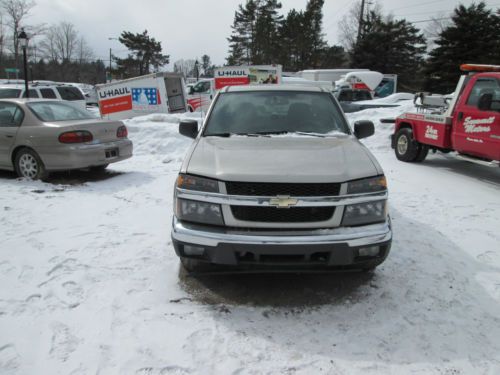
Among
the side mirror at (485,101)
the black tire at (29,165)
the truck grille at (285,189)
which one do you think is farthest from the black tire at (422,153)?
the black tire at (29,165)

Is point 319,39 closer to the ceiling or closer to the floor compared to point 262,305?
closer to the ceiling

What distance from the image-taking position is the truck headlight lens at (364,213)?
3057 mm

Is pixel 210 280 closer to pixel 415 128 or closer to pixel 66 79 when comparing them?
pixel 415 128

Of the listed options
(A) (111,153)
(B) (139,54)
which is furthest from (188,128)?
(B) (139,54)

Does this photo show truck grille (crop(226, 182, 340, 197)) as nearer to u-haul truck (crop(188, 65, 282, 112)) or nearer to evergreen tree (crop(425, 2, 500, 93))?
u-haul truck (crop(188, 65, 282, 112))

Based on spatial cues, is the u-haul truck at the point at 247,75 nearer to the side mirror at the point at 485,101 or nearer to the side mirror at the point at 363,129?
the side mirror at the point at 485,101

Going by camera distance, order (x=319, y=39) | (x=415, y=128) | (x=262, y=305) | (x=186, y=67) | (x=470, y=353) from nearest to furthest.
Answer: (x=470, y=353) → (x=262, y=305) → (x=415, y=128) → (x=319, y=39) → (x=186, y=67)

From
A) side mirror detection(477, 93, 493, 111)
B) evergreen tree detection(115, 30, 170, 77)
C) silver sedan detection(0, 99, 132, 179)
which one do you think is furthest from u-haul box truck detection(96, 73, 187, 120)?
evergreen tree detection(115, 30, 170, 77)

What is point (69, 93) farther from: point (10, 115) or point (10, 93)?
point (10, 115)

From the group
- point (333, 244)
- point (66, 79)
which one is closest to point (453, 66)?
point (333, 244)

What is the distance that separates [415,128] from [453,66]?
29.4 metres

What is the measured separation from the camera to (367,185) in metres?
3.11

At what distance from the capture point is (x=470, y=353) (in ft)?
8.78

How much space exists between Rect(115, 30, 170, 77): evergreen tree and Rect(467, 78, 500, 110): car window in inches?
2207
